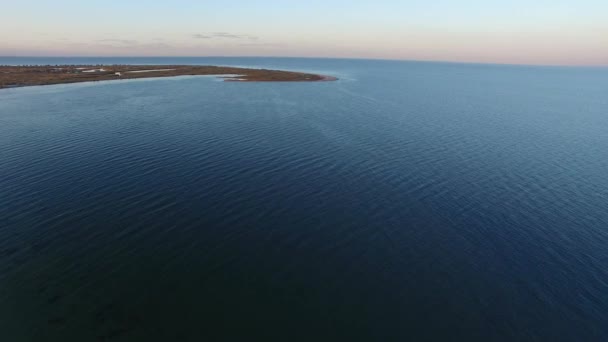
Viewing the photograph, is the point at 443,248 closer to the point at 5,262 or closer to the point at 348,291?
the point at 348,291

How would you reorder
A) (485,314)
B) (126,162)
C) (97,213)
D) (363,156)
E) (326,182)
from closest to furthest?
(485,314)
(97,213)
(326,182)
(126,162)
(363,156)


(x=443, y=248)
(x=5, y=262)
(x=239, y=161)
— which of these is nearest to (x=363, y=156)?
(x=239, y=161)

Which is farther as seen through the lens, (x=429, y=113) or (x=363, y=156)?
(x=429, y=113)

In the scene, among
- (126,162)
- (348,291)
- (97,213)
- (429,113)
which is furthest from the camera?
(429,113)

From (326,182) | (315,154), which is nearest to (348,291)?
(326,182)

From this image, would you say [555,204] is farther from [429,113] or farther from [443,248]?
[429,113]

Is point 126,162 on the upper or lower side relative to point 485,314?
upper
